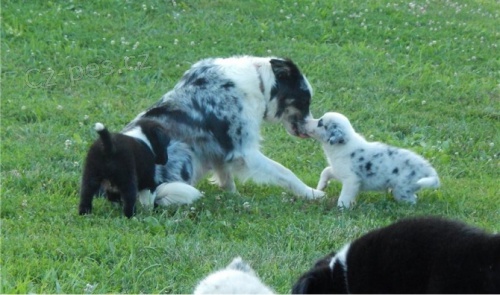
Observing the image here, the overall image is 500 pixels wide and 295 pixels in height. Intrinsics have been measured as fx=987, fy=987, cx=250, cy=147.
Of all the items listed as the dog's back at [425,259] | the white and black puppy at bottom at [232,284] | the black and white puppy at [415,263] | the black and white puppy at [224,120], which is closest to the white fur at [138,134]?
the black and white puppy at [224,120]

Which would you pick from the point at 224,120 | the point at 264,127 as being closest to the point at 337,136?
the point at 224,120

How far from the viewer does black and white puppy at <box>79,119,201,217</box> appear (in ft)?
24.1

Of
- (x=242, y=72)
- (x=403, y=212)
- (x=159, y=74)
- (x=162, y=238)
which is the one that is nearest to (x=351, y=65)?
(x=159, y=74)

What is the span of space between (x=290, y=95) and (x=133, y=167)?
210 cm

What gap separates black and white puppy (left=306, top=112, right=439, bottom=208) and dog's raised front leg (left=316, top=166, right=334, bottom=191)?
0.07 metres

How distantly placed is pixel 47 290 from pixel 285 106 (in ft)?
13.0

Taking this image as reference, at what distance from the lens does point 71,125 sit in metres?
9.99

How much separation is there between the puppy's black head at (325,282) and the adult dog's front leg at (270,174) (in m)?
3.75

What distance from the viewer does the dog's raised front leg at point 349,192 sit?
26.4ft

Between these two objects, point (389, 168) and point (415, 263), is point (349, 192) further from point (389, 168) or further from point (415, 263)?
point (415, 263)

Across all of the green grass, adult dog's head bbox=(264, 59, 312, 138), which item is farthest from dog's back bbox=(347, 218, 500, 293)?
adult dog's head bbox=(264, 59, 312, 138)

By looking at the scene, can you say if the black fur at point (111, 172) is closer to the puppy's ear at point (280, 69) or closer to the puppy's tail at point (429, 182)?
the puppy's ear at point (280, 69)

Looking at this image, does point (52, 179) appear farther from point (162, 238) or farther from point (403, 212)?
point (403, 212)

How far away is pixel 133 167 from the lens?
7488 millimetres
